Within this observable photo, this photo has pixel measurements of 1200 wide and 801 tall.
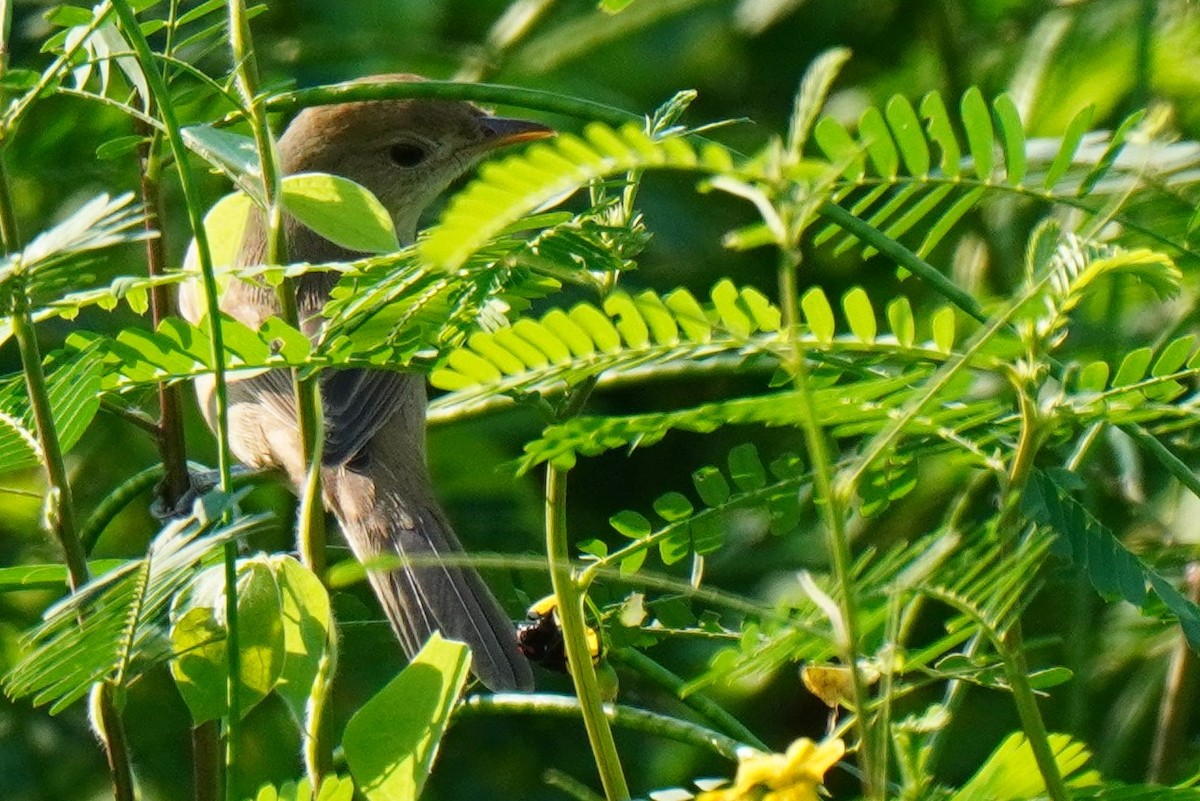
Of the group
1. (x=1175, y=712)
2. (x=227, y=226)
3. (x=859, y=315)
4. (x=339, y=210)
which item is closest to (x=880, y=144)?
(x=859, y=315)

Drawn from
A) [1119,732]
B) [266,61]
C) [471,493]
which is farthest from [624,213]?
[266,61]

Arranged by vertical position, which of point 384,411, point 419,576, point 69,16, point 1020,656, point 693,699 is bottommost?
point 419,576

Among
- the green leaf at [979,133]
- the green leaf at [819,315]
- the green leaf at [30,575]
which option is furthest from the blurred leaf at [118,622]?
the green leaf at [979,133]

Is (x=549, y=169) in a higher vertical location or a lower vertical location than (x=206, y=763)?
higher

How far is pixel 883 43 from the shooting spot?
498 centimetres

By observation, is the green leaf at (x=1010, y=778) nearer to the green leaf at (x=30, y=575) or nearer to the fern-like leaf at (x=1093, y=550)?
the fern-like leaf at (x=1093, y=550)

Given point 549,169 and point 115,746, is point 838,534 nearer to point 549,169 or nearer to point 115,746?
point 549,169

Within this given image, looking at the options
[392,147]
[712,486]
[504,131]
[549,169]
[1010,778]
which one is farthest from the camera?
[392,147]

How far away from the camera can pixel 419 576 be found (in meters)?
3.05

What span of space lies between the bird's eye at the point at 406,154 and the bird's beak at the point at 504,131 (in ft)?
0.80

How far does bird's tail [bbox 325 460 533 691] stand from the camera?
2.65 metres

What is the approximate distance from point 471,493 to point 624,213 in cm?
281

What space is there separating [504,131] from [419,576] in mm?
2001

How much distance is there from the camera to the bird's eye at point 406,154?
196 inches
